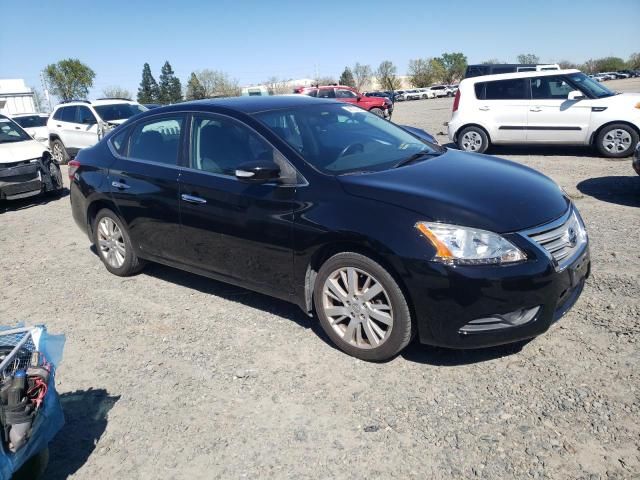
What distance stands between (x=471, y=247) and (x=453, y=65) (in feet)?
388

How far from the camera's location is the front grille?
3148 millimetres

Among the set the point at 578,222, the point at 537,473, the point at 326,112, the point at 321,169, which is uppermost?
the point at 326,112

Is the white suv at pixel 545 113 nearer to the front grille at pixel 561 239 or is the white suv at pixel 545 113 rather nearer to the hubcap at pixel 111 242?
the front grille at pixel 561 239

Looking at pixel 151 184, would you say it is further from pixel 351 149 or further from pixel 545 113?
pixel 545 113

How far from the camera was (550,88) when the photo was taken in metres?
10.5

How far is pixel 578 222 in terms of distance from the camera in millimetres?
3654

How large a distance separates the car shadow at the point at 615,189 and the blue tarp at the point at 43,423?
6745 mm

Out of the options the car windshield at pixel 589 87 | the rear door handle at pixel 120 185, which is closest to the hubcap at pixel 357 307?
the rear door handle at pixel 120 185

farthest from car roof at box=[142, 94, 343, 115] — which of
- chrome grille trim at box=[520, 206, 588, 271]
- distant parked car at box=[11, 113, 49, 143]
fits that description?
distant parked car at box=[11, 113, 49, 143]

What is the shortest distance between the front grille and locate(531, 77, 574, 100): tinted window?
7.93m

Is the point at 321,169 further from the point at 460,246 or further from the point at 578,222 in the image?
the point at 578,222

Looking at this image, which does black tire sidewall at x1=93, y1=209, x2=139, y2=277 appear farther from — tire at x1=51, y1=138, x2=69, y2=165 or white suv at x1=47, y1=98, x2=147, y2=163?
tire at x1=51, y1=138, x2=69, y2=165

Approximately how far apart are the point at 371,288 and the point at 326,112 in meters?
1.81

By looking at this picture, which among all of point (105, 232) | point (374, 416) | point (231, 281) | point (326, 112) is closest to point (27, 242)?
point (105, 232)
